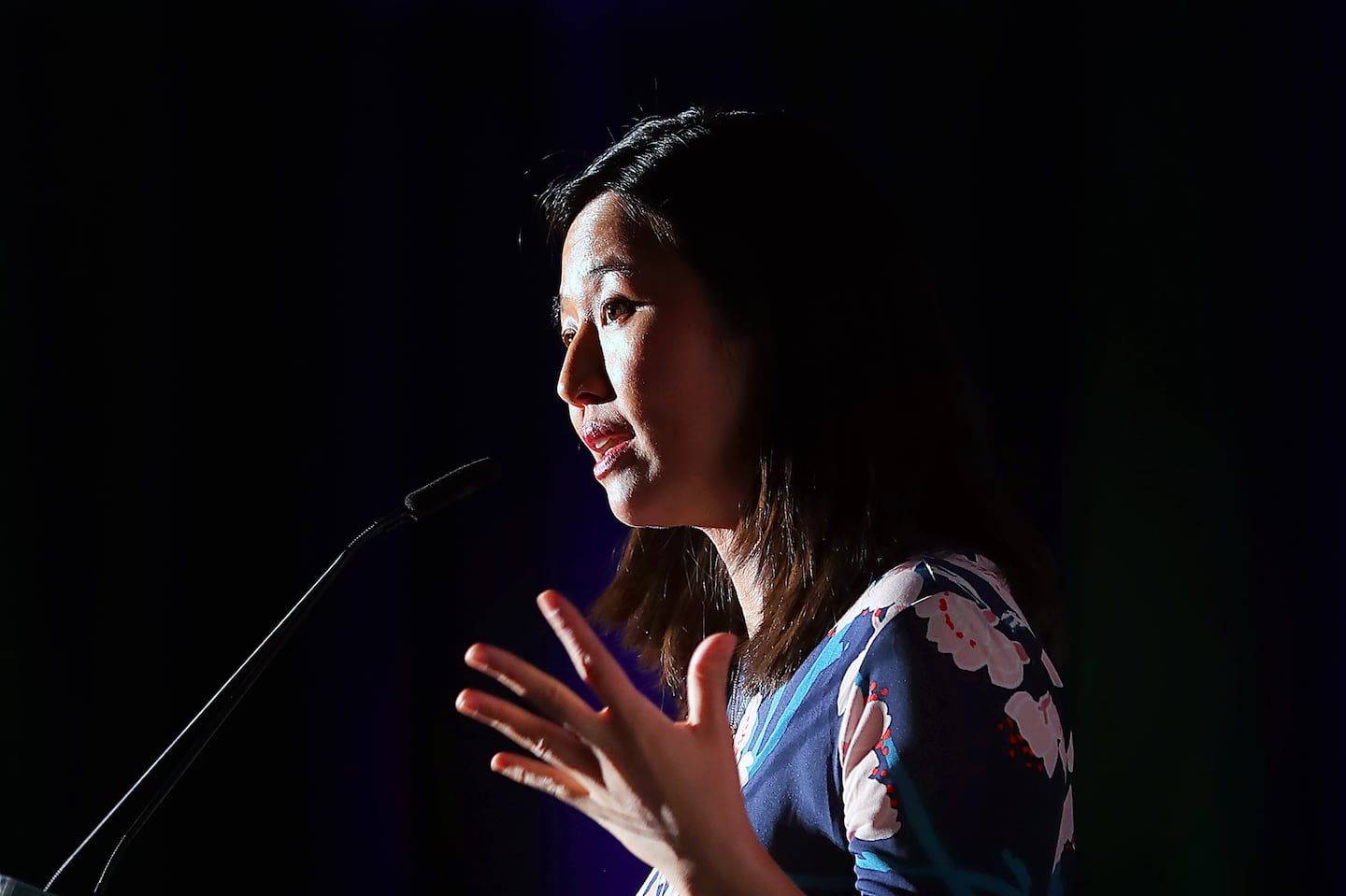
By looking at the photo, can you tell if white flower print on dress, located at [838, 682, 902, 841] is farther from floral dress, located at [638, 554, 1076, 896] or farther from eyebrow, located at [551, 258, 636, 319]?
eyebrow, located at [551, 258, 636, 319]

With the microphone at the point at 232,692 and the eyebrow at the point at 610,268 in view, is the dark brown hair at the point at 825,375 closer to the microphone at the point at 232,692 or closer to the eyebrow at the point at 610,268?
the eyebrow at the point at 610,268

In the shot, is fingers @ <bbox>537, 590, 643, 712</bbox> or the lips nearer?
fingers @ <bbox>537, 590, 643, 712</bbox>

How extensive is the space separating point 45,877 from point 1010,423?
1.59m

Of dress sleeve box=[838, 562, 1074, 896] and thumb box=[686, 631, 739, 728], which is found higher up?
thumb box=[686, 631, 739, 728]

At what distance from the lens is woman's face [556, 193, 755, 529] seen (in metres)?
1.08

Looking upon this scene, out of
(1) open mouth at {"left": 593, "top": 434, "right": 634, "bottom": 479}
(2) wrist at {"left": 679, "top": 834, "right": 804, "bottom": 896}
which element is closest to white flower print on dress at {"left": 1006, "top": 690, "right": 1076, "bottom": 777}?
(2) wrist at {"left": 679, "top": 834, "right": 804, "bottom": 896}

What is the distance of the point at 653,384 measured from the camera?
3.54 feet

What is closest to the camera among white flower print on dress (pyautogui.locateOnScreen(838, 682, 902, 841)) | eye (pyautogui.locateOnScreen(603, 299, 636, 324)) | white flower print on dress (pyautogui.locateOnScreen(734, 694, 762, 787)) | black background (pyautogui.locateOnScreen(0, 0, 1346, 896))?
white flower print on dress (pyautogui.locateOnScreen(838, 682, 902, 841))

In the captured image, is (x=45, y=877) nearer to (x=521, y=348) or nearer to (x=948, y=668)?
(x=521, y=348)

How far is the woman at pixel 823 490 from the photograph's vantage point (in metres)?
0.79

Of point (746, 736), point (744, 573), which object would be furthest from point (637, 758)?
point (744, 573)

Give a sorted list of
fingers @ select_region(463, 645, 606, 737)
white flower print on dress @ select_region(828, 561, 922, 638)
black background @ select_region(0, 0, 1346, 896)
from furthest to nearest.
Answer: black background @ select_region(0, 0, 1346, 896)
white flower print on dress @ select_region(828, 561, 922, 638)
fingers @ select_region(463, 645, 606, 737)

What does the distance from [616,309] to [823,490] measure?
26 centimetres

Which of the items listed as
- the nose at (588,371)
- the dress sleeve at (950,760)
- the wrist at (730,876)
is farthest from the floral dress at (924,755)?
the nose at (588,371)
